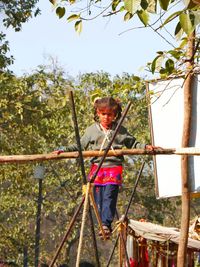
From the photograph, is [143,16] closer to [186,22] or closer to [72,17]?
[186,22]

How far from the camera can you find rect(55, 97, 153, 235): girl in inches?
222

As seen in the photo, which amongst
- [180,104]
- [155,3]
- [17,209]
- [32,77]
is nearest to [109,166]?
[180,104]

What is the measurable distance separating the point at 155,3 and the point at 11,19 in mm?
10740

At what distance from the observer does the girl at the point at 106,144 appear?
564 cm

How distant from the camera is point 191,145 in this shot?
563cm

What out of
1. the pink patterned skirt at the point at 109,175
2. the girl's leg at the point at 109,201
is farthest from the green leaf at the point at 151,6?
the girl's leg at the point at 109,201

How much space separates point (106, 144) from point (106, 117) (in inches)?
12.0

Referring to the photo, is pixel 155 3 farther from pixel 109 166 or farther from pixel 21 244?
pixel 21 244

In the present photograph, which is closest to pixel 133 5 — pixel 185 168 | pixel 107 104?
pixel 107 104

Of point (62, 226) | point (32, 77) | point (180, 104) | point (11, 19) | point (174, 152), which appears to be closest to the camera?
point (174, 152)

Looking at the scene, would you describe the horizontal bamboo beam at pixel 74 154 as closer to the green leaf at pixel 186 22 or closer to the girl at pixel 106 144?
the girl at pixel 106 144

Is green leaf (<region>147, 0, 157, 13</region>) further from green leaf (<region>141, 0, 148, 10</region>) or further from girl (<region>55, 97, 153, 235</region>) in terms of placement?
girl (<region>55, 97, 153, 235</region>)

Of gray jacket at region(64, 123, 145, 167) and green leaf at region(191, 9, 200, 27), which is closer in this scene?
green leaf at region(191, 9, 200, 27)

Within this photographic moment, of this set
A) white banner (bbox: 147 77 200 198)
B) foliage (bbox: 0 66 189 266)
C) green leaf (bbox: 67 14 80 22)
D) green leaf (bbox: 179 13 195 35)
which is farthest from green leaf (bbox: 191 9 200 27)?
foliage (bbox: 0 66 189 266)
